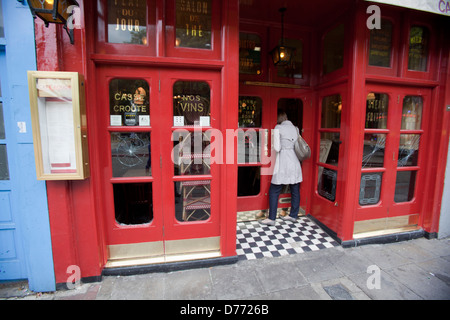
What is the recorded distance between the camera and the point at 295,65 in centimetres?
413

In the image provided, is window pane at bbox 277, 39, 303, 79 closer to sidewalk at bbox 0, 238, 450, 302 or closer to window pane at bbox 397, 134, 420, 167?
window pane at bbox 397, 134, 420, 167

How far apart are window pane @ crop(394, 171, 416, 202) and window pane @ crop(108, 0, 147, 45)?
458cm

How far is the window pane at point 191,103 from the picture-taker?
2.76m

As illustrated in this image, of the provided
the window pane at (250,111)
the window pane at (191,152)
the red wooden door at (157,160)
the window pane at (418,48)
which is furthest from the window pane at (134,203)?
the window pane at (418,48)

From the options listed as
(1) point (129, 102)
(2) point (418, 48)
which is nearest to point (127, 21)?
(1) point (129, 102)

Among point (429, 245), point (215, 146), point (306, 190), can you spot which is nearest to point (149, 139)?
point (215, 146)

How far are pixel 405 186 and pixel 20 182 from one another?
18.6 ft

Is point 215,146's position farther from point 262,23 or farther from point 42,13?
point 262,23

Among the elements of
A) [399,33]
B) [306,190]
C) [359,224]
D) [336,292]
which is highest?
[399,33]

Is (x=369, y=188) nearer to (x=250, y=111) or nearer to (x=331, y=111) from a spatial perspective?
(x=331, y=111)

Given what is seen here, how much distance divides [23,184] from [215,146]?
217cm

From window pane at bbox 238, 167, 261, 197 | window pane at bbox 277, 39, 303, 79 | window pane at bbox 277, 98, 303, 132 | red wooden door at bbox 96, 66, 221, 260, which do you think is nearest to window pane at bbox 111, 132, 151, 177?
red wooden door at bbox 96, 66, 221, 260

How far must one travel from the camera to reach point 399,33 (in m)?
3.34

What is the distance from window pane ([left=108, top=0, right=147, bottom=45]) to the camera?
2508 millimetres
